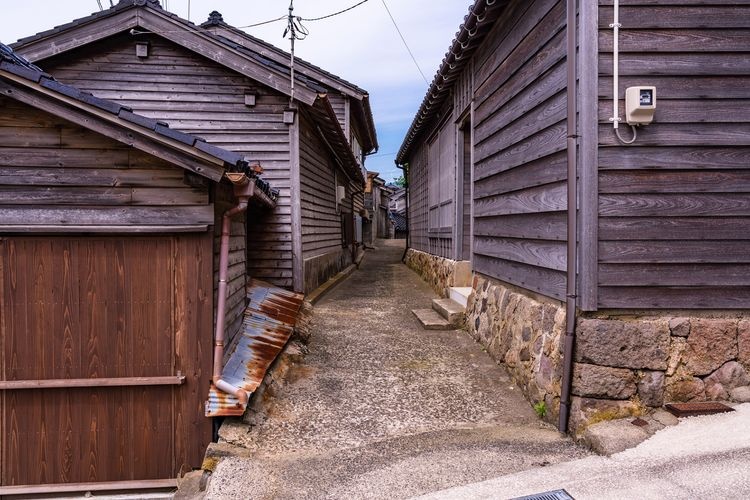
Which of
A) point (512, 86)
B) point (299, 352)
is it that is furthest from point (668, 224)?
point (299, 352)

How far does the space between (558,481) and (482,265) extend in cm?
408

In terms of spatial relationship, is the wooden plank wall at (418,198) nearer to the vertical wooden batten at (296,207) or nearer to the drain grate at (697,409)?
the vertical wooden batten at (296,207)

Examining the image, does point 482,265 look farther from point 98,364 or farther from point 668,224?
point 98,364

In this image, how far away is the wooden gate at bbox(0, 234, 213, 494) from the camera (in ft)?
Answer: 13.9

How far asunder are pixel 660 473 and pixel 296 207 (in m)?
6.71

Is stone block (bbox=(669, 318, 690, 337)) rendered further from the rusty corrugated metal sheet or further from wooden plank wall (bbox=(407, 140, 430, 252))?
wooden plank wall (bbox=(407, 140, 430, 252))

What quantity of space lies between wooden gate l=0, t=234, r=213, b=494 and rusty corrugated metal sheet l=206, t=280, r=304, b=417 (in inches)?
12.9

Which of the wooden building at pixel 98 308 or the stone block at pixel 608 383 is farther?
the wooden building at pixel 98 308

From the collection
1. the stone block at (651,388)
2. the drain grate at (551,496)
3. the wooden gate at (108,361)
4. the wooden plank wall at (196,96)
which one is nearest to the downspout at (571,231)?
the stone block at (651,388)

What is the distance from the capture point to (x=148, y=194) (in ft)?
14.0

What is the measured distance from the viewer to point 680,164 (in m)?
3.81

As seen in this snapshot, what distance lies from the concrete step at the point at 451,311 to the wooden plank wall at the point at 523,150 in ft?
3.12

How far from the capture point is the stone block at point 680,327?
3.82m

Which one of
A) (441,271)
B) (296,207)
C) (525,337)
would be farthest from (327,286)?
(525,337)
